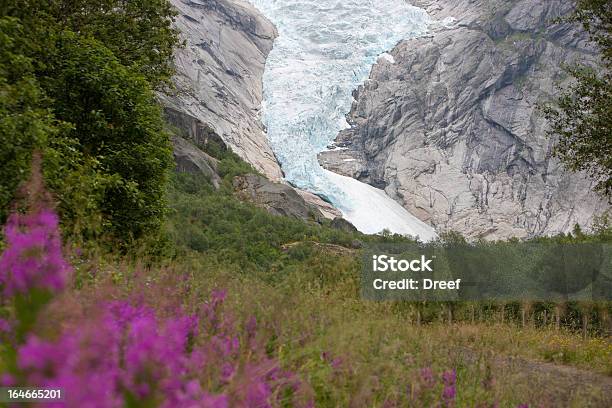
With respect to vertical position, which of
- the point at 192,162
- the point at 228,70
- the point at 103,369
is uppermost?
the point at 228,70

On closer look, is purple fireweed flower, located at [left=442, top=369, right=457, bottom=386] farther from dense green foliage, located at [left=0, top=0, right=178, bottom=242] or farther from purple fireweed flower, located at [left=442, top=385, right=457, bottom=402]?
dense green foliage, located at [left=0, top=0, right=178, bottom=242]

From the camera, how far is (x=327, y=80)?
91000mm

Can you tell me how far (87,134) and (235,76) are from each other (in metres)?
85.3

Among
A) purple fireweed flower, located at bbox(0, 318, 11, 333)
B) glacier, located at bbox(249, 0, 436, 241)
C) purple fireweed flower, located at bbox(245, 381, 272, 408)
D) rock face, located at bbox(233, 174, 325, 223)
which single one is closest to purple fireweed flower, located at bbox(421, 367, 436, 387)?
purple fireweed flower, located at bbox(245, 381, 272, 408)

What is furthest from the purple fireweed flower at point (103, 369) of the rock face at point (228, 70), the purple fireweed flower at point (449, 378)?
the rock face at point (228, 70)

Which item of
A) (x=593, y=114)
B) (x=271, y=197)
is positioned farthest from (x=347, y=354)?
(x=271, y=197)

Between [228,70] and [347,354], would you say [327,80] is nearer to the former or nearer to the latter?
[228,70]

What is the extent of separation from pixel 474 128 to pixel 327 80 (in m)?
25.5

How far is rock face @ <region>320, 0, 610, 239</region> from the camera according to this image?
88.0 metres

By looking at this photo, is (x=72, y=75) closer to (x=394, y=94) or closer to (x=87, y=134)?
(x=87, y=134)

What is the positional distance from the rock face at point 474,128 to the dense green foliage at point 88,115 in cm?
7705

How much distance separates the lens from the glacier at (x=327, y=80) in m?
81.0

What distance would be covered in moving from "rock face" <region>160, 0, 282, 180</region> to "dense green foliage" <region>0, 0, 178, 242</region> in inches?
1988

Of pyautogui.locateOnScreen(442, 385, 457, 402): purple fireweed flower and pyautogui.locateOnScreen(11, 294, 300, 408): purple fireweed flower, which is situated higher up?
pyautogui.locateOnScreen(11, 294, 300, 408): purple fireweed flower
